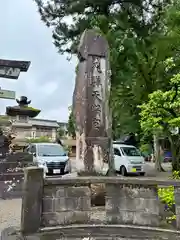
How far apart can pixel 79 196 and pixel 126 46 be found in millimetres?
9921

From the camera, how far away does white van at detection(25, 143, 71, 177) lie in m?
12.5

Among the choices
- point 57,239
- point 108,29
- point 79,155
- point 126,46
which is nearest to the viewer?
point 57,239

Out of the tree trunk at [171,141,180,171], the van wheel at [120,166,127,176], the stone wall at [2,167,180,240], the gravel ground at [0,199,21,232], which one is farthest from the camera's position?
the van wheel at [120,166,127,176]

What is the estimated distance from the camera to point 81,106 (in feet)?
21.3

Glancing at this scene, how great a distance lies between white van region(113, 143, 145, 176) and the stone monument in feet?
30.0

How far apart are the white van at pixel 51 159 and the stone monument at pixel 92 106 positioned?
20.5ft

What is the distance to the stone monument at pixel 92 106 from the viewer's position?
20.3 feet

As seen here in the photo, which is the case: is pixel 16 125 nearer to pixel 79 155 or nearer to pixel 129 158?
pixel 79 155

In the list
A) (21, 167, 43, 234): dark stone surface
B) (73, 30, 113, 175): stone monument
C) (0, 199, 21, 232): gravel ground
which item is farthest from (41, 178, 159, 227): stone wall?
(73, 30, 113, 175): stone monument

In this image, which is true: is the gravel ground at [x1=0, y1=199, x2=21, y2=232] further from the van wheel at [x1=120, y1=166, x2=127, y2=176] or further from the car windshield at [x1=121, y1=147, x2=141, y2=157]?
the car windshield at [x1=121, y1=147, x2=141, y2=157]

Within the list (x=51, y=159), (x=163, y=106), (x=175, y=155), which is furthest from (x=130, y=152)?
(x=163, y=106)

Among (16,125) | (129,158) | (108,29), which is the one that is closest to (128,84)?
(108,29)

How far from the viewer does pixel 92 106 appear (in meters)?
6.44

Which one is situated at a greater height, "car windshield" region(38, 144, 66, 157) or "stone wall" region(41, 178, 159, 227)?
"car windshield" region(38, 144, 66, 157)
